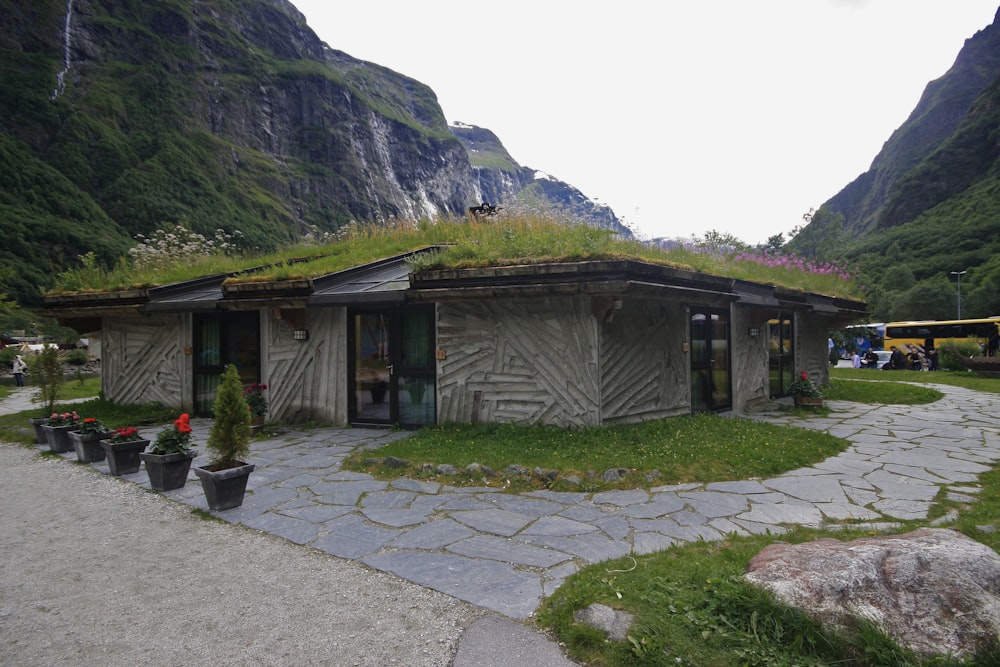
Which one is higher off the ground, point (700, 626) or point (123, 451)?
point (123, 451)

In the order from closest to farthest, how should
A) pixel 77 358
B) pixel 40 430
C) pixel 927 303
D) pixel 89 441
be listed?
pixel 89 441, pixel 40 430, pixel 77 358, pixel 927 303

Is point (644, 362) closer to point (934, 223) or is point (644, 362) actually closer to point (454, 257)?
point (454, 257)

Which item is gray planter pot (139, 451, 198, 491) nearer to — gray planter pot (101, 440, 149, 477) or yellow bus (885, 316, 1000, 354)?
gray planter pot (101, 440, 149, 477)

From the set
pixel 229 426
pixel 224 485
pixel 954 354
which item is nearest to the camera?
pixel 224 485

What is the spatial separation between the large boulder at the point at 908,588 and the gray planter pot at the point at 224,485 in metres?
4.67

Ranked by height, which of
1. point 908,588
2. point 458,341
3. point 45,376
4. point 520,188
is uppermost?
point 520,188

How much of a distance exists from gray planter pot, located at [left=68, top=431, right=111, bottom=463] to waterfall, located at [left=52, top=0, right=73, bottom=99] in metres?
79.9

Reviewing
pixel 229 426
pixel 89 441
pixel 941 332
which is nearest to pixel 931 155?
pixel 941 332

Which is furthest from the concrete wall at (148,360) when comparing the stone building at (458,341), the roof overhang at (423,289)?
the roof overhang at (423,289)

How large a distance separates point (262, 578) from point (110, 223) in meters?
67.6

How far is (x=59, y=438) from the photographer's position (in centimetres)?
794

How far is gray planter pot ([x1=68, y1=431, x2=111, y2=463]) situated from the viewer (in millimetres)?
7234

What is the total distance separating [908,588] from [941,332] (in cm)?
3597

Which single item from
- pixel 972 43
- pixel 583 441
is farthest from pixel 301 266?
pixel 972 43
